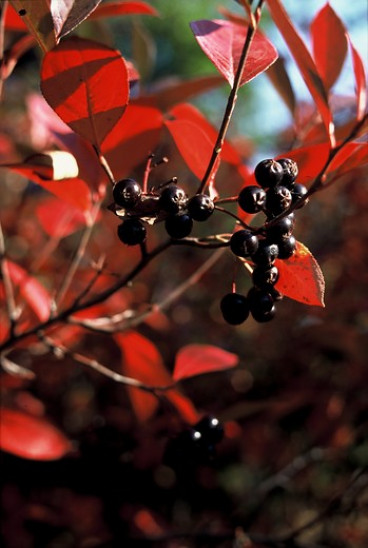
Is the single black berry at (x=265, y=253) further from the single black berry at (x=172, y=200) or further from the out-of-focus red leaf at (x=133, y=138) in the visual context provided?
the out-of-focus red leaf at (x=133, y=138)

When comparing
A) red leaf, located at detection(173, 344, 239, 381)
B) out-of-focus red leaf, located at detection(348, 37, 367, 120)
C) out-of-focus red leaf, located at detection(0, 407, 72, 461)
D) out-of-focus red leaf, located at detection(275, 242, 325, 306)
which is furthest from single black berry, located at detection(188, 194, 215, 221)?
out-of-focus red leaf, located at detection(0, 407, 72, 461)

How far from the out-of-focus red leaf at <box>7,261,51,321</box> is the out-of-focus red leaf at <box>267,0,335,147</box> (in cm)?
64

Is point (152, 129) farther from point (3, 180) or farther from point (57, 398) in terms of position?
point (3, 180)

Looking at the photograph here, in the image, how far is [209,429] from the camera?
848mm

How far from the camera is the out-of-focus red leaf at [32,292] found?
113 centimetres

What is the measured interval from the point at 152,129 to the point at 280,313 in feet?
3.96

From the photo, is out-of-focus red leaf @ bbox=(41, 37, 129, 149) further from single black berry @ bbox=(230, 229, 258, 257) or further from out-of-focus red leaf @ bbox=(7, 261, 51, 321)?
out-of-focus red leaf @ bbox=(7, 261, 51, 321)

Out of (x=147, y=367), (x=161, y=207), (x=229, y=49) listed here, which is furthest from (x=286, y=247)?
(x=147, y=367)

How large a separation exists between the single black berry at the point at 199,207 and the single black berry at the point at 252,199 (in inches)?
1.4

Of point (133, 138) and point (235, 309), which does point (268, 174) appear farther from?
point (133, 138)

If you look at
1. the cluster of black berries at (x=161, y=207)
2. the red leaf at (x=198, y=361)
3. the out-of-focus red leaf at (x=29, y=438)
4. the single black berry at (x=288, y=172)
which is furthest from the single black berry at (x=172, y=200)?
Result: the out-of-focus red leaf at (x=29, y=438)

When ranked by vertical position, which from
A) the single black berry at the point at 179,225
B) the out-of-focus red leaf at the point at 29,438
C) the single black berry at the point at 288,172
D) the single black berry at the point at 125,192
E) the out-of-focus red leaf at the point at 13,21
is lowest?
the out-of-focus red leaf at the point at 29,438

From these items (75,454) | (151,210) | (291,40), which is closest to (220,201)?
(151,210)

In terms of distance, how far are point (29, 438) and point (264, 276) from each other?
59 centimetres
